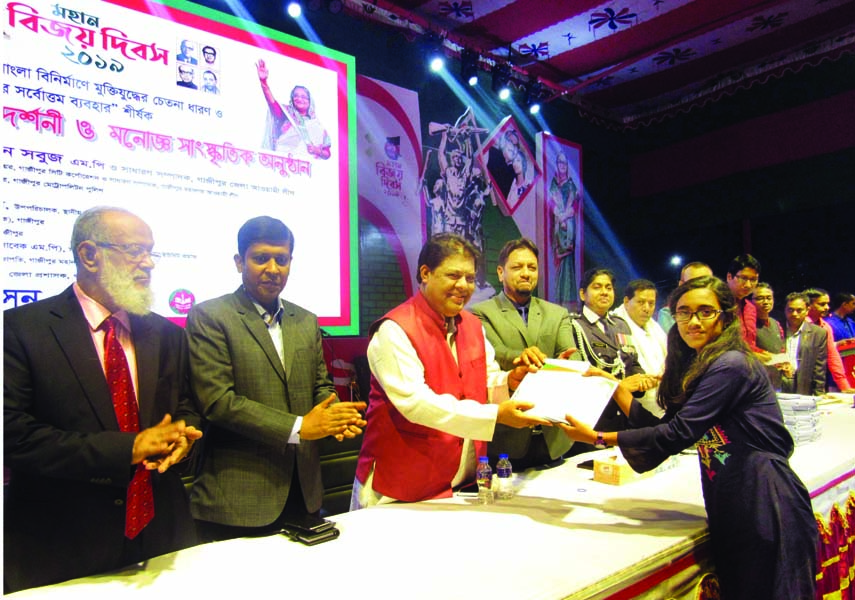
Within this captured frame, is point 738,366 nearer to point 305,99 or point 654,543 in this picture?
point 654,543

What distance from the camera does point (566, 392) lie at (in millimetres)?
1877

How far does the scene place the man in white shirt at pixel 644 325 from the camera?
389 cm

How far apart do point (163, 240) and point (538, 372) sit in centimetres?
213

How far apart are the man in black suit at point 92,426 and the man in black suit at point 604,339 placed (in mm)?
2059

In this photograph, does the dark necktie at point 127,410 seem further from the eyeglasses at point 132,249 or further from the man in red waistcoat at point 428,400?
the man in red waistcoat at point 428,400

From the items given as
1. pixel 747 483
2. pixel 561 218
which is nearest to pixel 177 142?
pixel 747 483

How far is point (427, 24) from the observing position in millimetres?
5008

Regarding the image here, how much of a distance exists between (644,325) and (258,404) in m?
3.06

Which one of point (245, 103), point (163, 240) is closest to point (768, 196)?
point (245, 103)

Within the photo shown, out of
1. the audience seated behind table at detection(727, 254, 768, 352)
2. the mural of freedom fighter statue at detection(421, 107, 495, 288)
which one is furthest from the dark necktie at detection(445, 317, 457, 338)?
the audience seated behind table at detection(727, 254, 768, 352)

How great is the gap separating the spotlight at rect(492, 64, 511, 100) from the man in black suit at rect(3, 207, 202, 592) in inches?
171

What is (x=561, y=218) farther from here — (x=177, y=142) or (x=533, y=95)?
(x=177, y=142)

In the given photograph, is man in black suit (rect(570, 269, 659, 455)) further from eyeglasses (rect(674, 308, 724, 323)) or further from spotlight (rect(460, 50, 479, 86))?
spotlight (rect(460, 50, 479, 86))

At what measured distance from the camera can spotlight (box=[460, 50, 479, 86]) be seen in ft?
16.8
